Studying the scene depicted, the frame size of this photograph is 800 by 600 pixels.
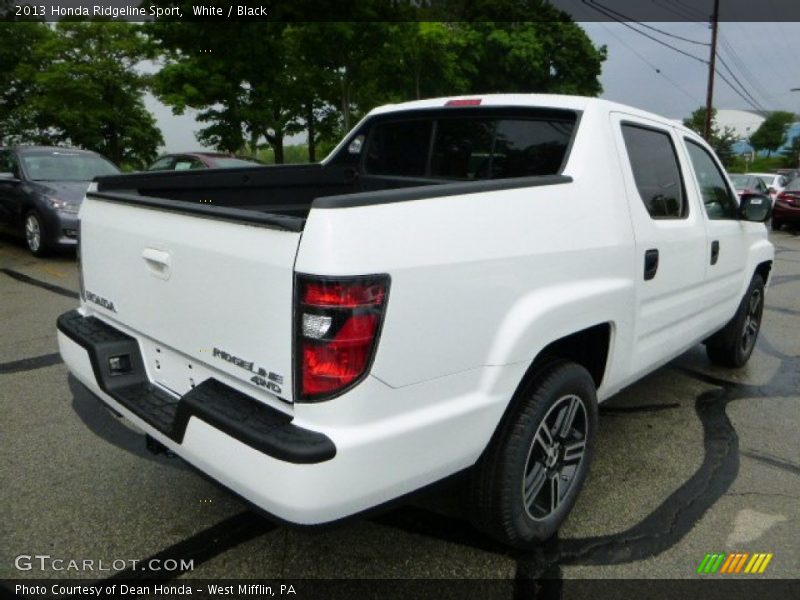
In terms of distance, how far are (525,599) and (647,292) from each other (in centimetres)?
150

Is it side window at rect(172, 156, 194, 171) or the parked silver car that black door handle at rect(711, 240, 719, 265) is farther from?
side window at rect(172, 156, 194, 171)

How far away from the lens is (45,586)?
2.32 m

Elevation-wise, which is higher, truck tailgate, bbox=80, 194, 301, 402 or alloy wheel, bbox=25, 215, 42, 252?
truck tailgate, bbox=80, 194, 301, 402

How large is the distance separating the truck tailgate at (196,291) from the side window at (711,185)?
2.90 m

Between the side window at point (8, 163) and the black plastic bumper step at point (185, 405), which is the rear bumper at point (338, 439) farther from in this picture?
the side window at point (8, 163)

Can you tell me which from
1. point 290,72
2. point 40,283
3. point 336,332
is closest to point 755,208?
point 336,332

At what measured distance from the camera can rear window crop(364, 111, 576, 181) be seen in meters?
3.00

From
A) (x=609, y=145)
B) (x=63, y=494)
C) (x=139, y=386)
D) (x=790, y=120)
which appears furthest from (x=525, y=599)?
(x=790, y=120)

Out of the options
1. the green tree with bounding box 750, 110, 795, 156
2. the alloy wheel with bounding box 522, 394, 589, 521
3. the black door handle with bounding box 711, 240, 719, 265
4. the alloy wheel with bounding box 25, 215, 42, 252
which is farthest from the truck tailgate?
the green tree with bounding box 750, 110, 795, 156

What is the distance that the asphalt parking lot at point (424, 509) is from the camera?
250 centimetres

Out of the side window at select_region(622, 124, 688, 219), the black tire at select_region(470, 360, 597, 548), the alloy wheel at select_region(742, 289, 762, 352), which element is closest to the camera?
the black tire at select_region(470, 360, 597, 548)

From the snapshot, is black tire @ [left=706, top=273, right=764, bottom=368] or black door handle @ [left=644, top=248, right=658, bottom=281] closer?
black door handle @ [left=644, top=248, right=658, bottom=281]

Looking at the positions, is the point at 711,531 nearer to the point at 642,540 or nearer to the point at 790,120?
the point at 642,540

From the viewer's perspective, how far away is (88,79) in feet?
97.5
